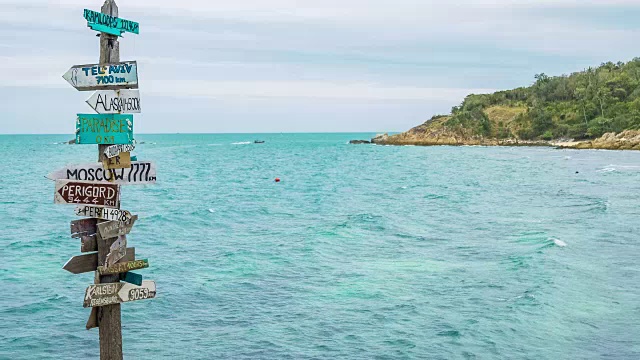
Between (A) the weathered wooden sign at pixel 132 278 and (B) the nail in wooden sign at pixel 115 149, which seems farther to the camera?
(A) the weathered wooden sign at pixel 132 278

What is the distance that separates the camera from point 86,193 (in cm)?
862

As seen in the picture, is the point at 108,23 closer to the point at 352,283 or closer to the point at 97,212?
the point at 97,212

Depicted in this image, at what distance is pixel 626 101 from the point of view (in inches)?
6004

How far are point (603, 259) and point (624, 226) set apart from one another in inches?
343

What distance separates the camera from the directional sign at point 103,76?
866 centimetres

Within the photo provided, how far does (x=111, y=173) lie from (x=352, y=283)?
14.4 m

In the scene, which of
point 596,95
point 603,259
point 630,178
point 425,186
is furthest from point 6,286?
point 596,95

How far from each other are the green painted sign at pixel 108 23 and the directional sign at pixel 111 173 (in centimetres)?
176

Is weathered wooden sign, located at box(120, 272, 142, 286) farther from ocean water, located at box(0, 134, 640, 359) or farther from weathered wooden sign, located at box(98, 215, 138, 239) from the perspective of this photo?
ocean water, located at box(0, 134, 640, 359)

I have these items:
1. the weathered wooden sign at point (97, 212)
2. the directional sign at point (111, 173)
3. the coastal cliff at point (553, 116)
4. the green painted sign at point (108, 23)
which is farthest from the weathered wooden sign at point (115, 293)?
the coastal cliff at point (553, 116)

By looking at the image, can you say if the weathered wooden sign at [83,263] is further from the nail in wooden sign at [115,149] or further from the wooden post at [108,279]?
the nail in wooden sign at [115,149]

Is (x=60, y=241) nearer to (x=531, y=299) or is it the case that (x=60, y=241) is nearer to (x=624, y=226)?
(x=531, y=299)

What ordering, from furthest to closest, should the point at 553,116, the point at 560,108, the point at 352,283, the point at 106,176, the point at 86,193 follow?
the point at 560,108, the point at 553,116, the point at 352,283, the point at 106,176, the point at 86,193

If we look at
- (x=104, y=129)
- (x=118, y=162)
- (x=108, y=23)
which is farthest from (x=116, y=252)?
(x=108, y=23)
